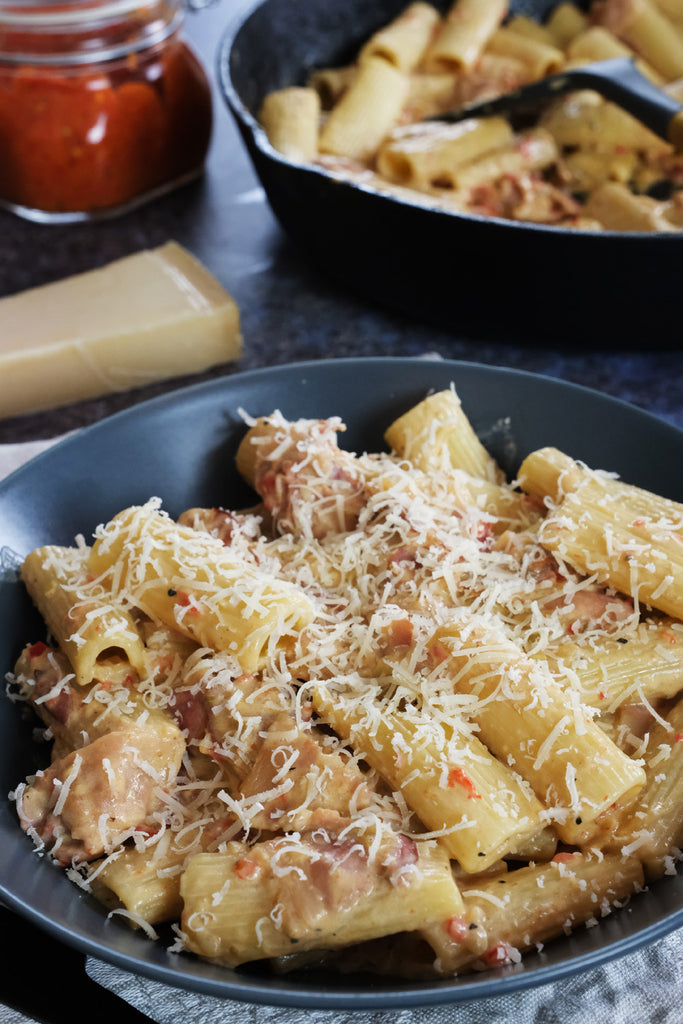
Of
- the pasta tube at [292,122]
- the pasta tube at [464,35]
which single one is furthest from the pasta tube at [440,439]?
the pasta tube at [464,35]

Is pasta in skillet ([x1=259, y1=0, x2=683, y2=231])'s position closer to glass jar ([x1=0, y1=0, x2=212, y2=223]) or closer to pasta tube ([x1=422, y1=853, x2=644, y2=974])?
glass jar ([x1=0, y1=0, x2=212, y2=223])

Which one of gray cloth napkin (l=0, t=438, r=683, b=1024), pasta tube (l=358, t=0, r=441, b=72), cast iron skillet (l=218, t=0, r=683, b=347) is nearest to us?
gray cloth napkin (l=0, t=438, r=683, b=1024)

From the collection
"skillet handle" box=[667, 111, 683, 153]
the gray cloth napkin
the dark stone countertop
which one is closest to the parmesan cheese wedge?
the dark stone countertop

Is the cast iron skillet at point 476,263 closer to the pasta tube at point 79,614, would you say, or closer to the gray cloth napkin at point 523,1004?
the pasta tube at point 79,614

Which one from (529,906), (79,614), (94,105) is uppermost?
(94,105)

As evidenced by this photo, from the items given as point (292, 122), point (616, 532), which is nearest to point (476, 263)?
point (292, 122)

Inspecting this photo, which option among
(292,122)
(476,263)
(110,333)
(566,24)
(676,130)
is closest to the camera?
(476,263)

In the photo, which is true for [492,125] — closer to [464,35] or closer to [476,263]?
[464,35]
